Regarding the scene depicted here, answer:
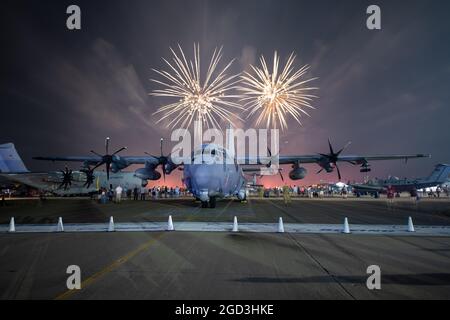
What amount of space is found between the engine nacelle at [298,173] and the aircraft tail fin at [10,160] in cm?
6183

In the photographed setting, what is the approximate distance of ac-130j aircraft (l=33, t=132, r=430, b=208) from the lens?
72.9 feet

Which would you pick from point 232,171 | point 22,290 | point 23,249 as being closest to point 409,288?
point 22,290

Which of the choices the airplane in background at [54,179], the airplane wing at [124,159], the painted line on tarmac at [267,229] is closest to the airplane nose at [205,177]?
the painted line on tarmac at [267,229]

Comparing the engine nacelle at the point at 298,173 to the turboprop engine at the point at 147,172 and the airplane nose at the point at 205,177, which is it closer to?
the airplane nose at the point at 205,177

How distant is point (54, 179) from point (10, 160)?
69.9 ft

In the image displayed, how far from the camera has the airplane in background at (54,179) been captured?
53250 millimetres

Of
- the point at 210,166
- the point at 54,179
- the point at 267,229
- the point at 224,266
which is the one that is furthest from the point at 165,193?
the point at 224,266

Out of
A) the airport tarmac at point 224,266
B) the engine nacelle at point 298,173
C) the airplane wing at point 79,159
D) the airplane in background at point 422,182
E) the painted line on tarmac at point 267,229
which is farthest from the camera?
the airplane in background at point 422,182

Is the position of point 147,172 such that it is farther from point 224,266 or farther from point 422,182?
point 422,182

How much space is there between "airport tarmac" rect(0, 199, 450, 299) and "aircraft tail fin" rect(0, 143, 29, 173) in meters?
69.3

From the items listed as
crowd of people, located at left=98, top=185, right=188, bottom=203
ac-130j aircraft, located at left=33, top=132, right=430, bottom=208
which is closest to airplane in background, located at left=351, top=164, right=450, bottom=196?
ac-130j aircraft, located at left=33, top=132, right=430, bottom=208

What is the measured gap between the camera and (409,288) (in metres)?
5.73

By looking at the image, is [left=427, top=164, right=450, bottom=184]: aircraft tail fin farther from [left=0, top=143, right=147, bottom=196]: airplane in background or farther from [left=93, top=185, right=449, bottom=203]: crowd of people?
[left=0, top=143, right=147, bottom=196]: airplane in background
